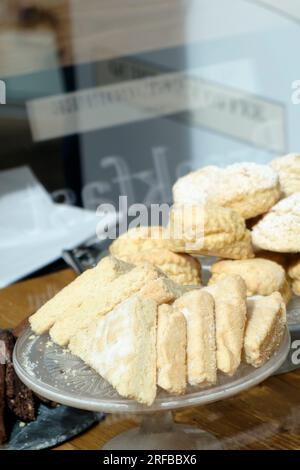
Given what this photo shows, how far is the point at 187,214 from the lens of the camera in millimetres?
733

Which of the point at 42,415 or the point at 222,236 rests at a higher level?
the point at 222,236

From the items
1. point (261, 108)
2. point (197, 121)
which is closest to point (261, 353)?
point (261, 108)

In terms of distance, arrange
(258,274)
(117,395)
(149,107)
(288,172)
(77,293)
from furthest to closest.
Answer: (149,107) → (288,172) → (258,274) → (77,293) → (117,395)

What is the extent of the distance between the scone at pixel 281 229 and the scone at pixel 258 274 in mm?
21

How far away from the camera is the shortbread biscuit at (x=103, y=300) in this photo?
59 cm

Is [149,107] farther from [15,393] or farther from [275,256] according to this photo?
[15,393]

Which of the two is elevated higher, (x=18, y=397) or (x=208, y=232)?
(x=208, y=232)

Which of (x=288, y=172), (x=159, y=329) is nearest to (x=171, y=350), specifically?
(x=159, y=329)

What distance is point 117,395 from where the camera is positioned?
0.53 m

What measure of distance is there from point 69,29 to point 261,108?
A: 57cm

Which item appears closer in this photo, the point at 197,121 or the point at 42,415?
the point at 42,415

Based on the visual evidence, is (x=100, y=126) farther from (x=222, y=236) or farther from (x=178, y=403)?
(x=178, y=403)

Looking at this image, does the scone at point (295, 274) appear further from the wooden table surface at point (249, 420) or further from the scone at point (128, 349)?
the scone at point (128, 349)

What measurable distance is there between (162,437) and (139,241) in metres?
0.27
